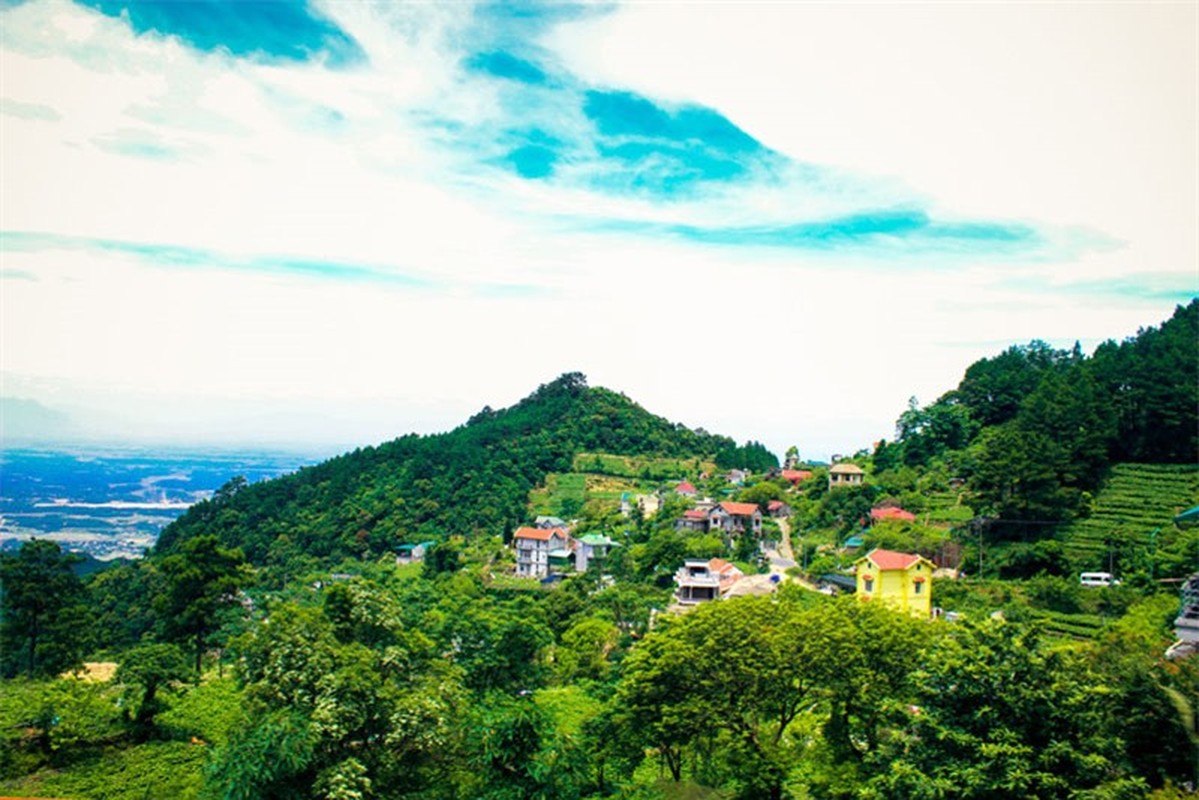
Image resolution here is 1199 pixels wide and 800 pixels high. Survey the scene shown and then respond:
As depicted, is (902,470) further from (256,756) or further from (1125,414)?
(256,756)

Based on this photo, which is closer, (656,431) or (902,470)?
(902,470)

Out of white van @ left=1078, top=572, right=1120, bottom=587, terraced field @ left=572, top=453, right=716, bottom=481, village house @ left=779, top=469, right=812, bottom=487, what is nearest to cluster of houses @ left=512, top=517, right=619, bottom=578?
village house @ left=779, top=469, right=812, bottom=487

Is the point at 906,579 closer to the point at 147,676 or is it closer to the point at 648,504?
the point at 147,676

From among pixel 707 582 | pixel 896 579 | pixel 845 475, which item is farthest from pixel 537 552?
pixel 896 579

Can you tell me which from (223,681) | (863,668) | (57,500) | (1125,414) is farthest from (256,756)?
(1125,414)

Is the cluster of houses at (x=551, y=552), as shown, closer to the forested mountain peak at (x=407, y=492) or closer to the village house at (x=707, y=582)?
the forested mountain peak at (x=407, y=492)
